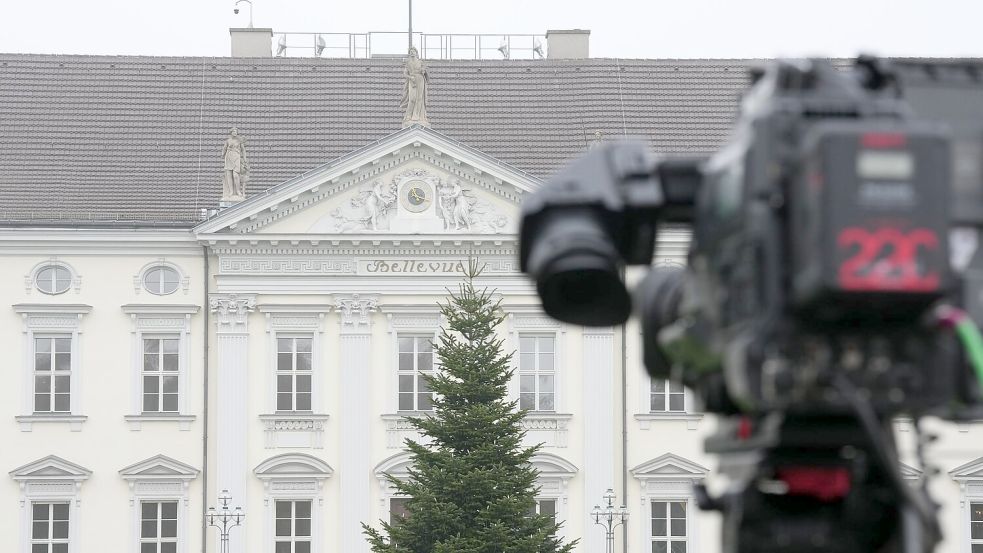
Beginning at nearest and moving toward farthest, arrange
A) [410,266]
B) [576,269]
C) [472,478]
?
[576,269], [472,478], [410,266]

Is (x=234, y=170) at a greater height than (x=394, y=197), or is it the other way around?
(x=234, y=170)

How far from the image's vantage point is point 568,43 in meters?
47.7

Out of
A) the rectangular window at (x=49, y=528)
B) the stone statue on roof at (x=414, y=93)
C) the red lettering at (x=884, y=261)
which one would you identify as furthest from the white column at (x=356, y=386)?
the red lettering at (x=884, y=261)

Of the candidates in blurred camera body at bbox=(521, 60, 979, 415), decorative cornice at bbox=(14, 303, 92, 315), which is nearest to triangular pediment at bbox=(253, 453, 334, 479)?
decorative cornice at bbox=(14, 303, 92, 315)

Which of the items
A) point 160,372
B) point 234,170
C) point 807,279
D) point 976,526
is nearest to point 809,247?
Result: point 807,279

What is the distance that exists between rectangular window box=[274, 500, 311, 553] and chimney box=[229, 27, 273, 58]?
470 inches

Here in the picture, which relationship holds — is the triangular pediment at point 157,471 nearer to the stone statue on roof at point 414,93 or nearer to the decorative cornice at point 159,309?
the decorative cornice at point 159,309

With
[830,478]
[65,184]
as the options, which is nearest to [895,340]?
[830,478]

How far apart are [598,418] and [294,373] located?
6140mm

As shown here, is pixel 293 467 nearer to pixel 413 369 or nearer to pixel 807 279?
pixel 413 369

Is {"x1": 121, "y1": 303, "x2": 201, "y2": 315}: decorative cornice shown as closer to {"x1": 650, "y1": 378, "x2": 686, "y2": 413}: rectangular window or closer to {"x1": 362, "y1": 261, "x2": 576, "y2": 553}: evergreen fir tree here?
{"x1": 362, "y1": 261, "x2": 576, "y2": 553}: evergreen fir tree

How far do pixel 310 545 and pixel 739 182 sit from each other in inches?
1501

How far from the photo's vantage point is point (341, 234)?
4066 centimetres

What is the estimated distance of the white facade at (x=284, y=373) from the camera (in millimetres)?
40688
